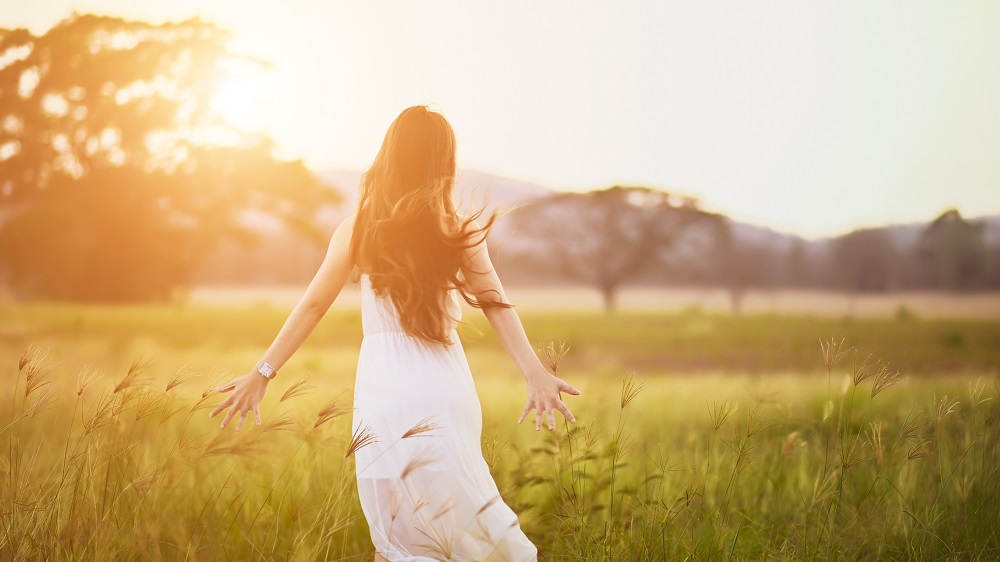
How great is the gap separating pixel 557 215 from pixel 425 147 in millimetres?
42644

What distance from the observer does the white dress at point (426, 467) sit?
8.65 feet

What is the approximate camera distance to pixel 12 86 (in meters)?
20.6

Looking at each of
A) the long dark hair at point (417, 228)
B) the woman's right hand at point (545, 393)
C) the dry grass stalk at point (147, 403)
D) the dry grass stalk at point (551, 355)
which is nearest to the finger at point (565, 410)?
the woman's right hand at point (545, 393)

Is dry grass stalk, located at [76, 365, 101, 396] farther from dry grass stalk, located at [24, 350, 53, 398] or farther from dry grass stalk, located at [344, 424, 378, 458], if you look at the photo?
dry grass stalk, located at [344, 424, 378, 458]

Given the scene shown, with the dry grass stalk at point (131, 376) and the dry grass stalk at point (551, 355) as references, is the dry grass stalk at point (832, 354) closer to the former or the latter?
the dry grass stalk at point (551, 355)

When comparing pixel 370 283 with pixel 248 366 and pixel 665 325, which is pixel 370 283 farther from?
pixel 665 325

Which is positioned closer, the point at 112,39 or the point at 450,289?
the point at 450,289

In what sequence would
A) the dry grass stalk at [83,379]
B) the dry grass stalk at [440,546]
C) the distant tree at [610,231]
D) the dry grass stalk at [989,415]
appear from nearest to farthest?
the dry grass stalk at [440,546]
the dry grass stalk at [83,379]
the dry grass stalk at [989,415]
the distant tree at [610,231]

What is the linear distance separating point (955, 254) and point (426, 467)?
35331mm

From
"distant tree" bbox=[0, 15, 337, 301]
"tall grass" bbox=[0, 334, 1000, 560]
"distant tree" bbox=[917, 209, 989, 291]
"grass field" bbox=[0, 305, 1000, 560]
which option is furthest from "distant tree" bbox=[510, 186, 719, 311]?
"tall grass" bbox=[0, 334, 1000, 560]

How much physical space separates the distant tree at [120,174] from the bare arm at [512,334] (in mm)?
21734

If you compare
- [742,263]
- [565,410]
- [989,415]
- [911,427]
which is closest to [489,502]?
[565,410]

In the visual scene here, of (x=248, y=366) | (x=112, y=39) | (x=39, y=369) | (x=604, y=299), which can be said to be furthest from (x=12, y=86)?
(x=604, y=299)

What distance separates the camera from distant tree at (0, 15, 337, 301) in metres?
20.9
